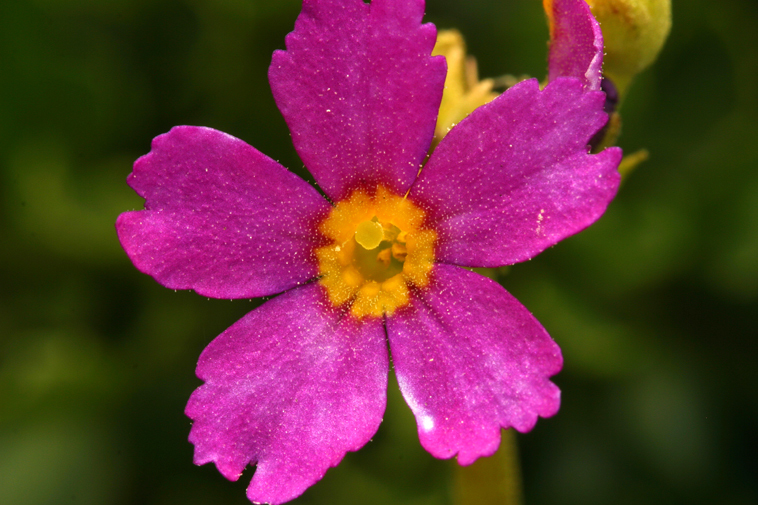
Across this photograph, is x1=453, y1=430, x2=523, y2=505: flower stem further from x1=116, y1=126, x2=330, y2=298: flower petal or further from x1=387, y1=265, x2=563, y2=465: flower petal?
x1=116, y1=126, x2=330, y2=298: flower petal

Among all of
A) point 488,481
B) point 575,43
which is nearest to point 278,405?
point 488,481

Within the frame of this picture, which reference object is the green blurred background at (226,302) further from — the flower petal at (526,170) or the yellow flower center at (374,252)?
the flower petal at (526,170)

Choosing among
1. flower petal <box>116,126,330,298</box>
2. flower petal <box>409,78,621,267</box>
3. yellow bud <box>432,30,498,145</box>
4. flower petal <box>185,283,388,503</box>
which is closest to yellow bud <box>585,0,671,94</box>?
yellow bud <box>432,30,498,145</box>

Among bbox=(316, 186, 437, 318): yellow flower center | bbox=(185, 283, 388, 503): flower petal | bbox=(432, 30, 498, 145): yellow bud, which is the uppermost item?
bbox=(432, 30, 498, 145): yellow bud

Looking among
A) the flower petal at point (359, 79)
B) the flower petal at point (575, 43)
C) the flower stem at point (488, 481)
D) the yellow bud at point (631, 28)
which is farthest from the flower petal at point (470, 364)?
the yellow bud at point (631, 28)

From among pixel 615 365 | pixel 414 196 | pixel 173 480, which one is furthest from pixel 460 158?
pixel 173 480
